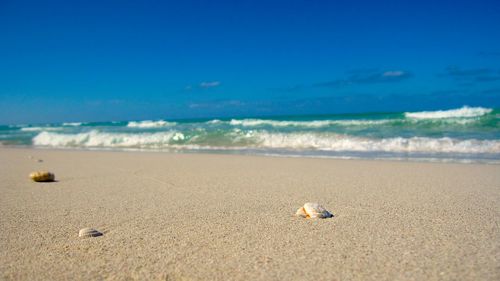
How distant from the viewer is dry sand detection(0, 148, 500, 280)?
1.90m

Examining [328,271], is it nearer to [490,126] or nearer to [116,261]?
[116,261]

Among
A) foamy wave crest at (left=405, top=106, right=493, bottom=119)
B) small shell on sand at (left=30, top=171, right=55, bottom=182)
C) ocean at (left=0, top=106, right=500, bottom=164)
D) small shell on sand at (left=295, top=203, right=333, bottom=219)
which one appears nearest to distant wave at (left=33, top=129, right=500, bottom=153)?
ocean at (left=0, top=106, right=500, bottom=164)

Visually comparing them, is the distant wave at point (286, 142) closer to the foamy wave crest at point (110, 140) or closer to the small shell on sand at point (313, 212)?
the foamy wave crest at point (110, 140)

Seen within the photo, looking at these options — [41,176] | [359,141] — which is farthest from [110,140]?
[41,176]

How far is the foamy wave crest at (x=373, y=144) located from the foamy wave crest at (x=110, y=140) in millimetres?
4147

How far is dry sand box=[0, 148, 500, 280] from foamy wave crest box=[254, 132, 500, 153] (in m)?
4.67

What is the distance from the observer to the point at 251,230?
258cm

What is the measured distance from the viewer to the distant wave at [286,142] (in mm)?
9445

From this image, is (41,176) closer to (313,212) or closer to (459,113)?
(313,212)

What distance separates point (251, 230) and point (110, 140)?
48.0ft

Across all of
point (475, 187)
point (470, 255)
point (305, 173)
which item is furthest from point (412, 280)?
point (305, 173)

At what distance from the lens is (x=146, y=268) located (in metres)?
1.92

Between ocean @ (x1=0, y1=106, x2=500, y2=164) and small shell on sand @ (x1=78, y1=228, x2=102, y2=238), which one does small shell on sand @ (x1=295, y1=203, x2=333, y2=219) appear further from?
ocean @ (x1=0, y1=106, x2=500, y2=164)

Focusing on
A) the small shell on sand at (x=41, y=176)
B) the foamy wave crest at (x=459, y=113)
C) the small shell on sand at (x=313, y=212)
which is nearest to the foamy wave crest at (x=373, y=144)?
the small shell on sand at (x=41, y=176)
